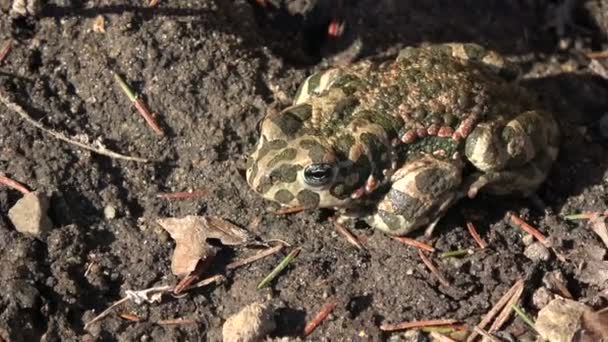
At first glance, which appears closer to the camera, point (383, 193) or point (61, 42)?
point (383, 193)

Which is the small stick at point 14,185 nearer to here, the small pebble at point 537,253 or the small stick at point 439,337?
the small stick at point 439,337

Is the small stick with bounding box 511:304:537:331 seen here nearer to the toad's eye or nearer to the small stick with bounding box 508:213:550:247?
the small stick with bounding box 508:213:550:247

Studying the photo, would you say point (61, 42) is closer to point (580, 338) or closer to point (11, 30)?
point (11, 30)

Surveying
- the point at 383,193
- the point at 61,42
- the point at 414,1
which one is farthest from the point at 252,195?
the point at 414,1

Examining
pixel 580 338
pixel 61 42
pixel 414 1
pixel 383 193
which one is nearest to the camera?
pixel 580 338

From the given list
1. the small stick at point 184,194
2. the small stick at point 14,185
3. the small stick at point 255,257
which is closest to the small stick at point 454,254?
the small stick at point 255,257

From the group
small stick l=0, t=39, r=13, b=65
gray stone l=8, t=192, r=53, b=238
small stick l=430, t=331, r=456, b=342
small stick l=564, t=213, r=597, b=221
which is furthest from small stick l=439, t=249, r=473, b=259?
small stick l=0, t=39, r=13, b=65

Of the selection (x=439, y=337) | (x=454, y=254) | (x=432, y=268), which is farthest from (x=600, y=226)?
(x=439, y=337)
